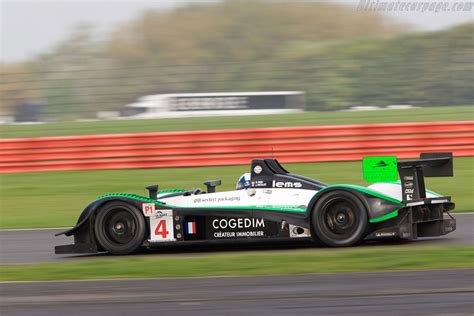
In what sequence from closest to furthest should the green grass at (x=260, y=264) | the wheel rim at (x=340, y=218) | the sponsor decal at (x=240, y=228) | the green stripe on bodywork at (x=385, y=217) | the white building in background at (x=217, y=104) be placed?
the green grass at (x=260, y=264), the green stripe on bodywork at (x=385, y=217), the wheel rim at (x=340, y=218), the sponsor decal at (x=240, y=228), the white building in background at (x=217, y=104)

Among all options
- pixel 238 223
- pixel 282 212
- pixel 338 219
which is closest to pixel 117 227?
pixel 238 223

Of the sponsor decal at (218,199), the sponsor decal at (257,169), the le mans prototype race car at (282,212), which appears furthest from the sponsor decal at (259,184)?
the sponsor decal at (218,199)

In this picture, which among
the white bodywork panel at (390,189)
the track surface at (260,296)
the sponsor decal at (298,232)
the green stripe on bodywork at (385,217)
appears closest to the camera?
the track surface at (260,296)

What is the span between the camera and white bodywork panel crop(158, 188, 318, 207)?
376 inches

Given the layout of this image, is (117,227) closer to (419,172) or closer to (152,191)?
(152,191)

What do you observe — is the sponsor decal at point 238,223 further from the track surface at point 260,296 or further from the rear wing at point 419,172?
the track surface at point 260,296

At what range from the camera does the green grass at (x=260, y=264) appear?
796 cm

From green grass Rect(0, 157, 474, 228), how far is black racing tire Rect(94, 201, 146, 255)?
395 centimetres

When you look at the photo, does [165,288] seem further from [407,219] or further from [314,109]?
[314,109]

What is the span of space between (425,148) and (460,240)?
27.2ft

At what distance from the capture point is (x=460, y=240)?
9766 millimetres

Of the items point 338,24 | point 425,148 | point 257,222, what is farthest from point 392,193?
point 338,24

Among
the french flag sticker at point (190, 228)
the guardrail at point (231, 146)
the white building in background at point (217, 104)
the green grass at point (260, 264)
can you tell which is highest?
the white building in background at point (217, 104)

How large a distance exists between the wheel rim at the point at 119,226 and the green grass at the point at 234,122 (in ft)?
35.8
